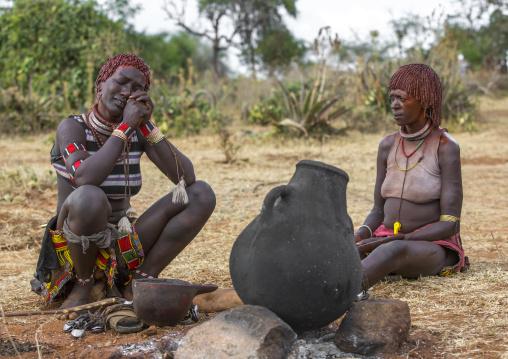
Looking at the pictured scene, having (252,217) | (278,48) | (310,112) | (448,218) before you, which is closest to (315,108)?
(310,112)

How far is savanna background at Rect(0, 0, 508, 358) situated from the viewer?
2.44 meters

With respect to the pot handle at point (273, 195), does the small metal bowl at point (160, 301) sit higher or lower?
lower

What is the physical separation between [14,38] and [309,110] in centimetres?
788

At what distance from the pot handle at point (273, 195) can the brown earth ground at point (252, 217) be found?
70 centimetres

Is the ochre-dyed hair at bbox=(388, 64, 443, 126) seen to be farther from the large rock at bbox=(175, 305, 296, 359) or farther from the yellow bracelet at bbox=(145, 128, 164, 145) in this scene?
the large rock at bbox=(175, 305, 296, 359)

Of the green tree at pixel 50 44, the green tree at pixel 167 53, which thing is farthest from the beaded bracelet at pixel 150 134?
the green tree at pixel 167 53

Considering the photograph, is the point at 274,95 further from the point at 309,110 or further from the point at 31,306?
the point at 31,306

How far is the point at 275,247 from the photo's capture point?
1.95 m

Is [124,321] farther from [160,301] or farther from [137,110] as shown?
[137,110]

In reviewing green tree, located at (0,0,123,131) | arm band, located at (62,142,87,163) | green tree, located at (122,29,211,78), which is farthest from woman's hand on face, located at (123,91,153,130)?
green tree, located at (122,29,211,78)

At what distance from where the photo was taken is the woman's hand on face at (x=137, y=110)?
2523 mm

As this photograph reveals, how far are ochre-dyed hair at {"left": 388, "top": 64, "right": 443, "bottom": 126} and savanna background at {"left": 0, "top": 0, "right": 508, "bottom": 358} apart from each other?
971mm

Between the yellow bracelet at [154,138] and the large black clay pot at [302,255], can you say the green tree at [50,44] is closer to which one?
the yellow bracelet at [154,138]

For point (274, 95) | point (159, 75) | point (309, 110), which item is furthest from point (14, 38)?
point (159, 75)
